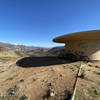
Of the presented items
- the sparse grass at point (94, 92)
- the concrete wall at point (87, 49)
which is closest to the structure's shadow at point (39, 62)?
the concrete wall at point (87, 49)

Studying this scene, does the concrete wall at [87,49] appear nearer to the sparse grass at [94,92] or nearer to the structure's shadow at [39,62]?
the structure's shadow at [39,62]

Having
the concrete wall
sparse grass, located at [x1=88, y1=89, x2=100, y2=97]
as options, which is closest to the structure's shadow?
the concrete wall

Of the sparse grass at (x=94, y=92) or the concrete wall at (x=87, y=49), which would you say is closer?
the sparse grass at (x=94, y=92)

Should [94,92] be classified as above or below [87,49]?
below

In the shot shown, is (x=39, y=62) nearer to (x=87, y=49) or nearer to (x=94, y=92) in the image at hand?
(x=87, y=49)

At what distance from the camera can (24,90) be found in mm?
3027

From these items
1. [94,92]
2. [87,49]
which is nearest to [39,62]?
[87,49]

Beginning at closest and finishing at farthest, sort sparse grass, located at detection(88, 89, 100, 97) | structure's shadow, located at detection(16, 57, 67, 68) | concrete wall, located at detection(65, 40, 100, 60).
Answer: sparse grass, located at detection(88, 89, 100, 97) → structure's shadow, located at detection(16, 57, 67, 68) → concrete wall, located at detection(65, 40, 100, 60)

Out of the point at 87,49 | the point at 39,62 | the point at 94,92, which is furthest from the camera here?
the point at 39,62

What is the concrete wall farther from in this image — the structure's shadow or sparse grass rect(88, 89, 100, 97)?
sparse grass rect(88, 89, 100, 97)

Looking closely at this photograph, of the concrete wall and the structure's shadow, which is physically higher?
the concrete wall

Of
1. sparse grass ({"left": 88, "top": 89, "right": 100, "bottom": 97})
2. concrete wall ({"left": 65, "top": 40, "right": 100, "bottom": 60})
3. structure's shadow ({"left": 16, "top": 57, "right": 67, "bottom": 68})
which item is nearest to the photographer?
sparse grass ({"left": 88, "top": 89, "right": 100, "bottom": 97})

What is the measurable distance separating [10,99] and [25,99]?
0.61 meters

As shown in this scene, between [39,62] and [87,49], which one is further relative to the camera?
[39,62]
